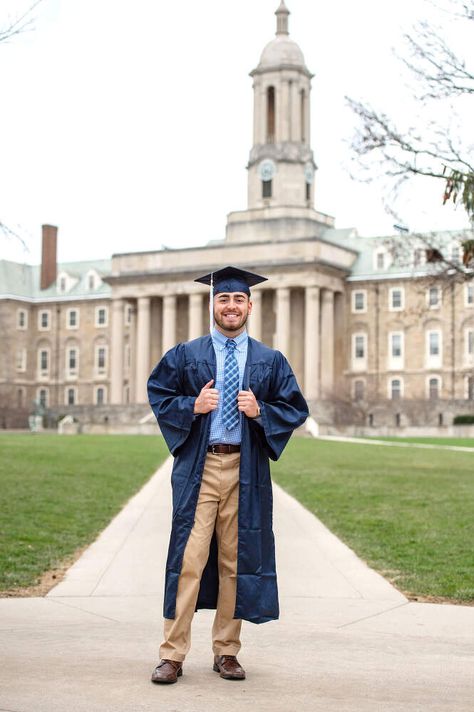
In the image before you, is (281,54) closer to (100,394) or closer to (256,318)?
(256,318)

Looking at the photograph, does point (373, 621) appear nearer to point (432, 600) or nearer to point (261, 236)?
point (432, 600)

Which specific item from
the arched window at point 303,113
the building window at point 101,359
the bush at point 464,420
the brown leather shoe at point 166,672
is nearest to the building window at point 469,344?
the bush at point 464,420

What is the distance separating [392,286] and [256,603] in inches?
3770

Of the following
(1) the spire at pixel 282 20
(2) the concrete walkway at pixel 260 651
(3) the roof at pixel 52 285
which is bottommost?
(2) the concrete walkway at pixel 260 651

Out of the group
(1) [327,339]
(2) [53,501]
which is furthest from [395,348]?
(2) [53,501]

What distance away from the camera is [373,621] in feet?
32.4

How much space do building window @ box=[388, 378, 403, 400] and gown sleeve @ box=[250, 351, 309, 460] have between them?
92.4m

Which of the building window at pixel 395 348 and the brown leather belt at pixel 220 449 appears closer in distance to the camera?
the brown leather belt at pixel 220 449

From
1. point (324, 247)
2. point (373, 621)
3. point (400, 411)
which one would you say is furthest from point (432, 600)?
point (324, 247)

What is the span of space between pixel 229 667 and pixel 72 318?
114 metres

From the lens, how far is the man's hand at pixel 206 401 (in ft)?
26.1

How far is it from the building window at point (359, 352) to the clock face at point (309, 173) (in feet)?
45.6

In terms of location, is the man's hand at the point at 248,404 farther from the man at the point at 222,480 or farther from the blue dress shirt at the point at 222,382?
the blue dress shirt at the point at 222,382

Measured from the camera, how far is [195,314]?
101m
